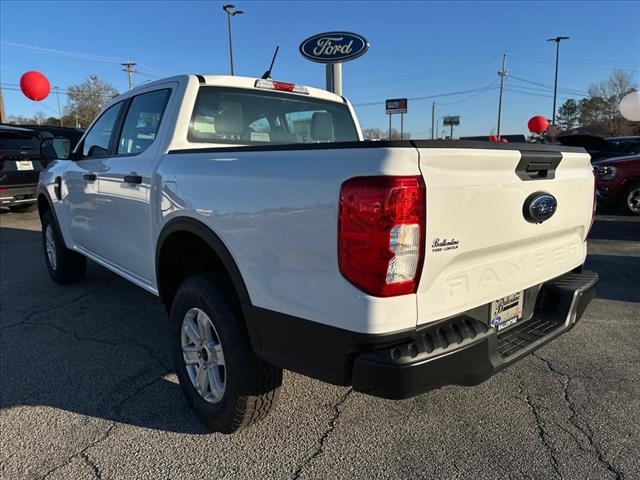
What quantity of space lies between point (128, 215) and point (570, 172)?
278 cm

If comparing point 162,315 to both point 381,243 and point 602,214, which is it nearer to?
point 381,243

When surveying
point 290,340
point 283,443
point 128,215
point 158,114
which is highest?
point 158,114

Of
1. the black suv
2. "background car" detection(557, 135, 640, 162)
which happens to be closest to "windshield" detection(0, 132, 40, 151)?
Result: the black suv

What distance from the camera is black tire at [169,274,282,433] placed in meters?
2.27

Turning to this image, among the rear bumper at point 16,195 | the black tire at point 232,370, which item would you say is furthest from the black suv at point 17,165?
the black tire at point 232,370

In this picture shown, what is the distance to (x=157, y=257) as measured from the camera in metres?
2.95

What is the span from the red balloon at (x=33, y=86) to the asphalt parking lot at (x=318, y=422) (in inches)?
757

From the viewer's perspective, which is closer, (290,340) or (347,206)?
(347,206)

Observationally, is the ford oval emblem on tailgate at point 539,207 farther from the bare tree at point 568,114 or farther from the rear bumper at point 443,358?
the bare tree at point 568,114

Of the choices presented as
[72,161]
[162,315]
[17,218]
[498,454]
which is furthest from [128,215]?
[17,218]

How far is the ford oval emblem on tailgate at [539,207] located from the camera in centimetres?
214

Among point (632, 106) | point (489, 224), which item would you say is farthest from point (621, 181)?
point (489, 224)

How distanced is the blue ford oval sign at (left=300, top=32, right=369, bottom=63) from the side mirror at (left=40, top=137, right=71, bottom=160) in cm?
618

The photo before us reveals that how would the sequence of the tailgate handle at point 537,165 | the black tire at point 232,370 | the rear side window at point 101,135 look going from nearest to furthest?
the tailgate handle at point 537,165 → the black tire at point 232,370 → the rear side window at point 101,135
